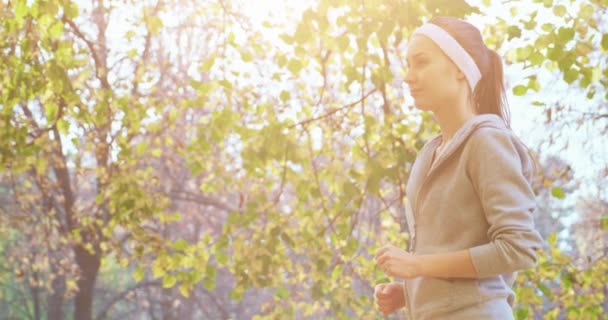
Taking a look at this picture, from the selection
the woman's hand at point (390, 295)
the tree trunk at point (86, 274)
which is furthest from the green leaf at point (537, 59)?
the tree trunk at point (86, 274)

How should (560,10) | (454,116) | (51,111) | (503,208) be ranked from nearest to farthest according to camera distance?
(503,208) → (454,116) → (560,10) → (51,111)

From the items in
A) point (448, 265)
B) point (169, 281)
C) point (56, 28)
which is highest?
point (56, 28)

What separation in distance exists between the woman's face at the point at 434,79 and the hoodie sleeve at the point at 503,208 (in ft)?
0.63

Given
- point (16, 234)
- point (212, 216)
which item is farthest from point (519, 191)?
point (16, 234)

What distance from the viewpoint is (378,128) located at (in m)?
6.78

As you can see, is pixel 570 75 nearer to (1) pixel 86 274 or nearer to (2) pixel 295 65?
(2) pixel 295 65

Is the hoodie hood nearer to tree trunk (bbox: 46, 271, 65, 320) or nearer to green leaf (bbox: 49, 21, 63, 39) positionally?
green leaf (bbox: 49, 21, 63, 39)

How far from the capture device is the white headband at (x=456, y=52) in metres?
2.00

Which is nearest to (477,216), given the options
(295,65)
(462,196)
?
(462,196)

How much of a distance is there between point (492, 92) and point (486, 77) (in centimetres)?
4

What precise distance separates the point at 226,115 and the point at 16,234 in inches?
657

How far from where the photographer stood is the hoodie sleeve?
1760 millimetres

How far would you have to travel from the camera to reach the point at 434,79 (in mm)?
2000

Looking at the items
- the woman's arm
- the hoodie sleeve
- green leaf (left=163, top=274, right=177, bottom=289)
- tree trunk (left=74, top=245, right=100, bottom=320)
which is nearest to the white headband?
the hoodie sleeve
